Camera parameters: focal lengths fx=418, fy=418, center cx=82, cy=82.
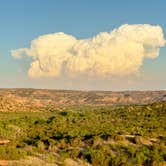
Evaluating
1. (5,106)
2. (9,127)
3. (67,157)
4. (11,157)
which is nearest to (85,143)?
(67,157)

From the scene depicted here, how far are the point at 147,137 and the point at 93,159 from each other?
11.5 metres

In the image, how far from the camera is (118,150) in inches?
1134

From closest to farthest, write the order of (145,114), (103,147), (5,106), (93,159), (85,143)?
(93,159)
(103,147)
(85,143)
(145,114)
(5,106)

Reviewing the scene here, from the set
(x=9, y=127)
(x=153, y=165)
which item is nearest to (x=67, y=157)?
(x=153, y=165)

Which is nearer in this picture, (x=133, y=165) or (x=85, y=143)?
(x=133, y=165)

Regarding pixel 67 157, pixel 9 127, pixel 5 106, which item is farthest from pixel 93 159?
pixel 5 106

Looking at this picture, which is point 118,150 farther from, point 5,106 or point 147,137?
point 5,106

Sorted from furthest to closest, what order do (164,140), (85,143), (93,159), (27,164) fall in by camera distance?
(164,140) → (85,143) → (93,159) → (27,164)

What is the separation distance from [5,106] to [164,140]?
304ft

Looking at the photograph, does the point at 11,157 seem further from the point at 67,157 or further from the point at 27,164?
the point at 67,157

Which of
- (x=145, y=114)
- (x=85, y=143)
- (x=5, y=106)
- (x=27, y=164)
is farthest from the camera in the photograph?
(x=5, y=106)

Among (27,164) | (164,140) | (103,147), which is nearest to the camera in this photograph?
(27,164)

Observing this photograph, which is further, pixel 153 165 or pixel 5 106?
pixel 5 106

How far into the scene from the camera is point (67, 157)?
82.5ft
